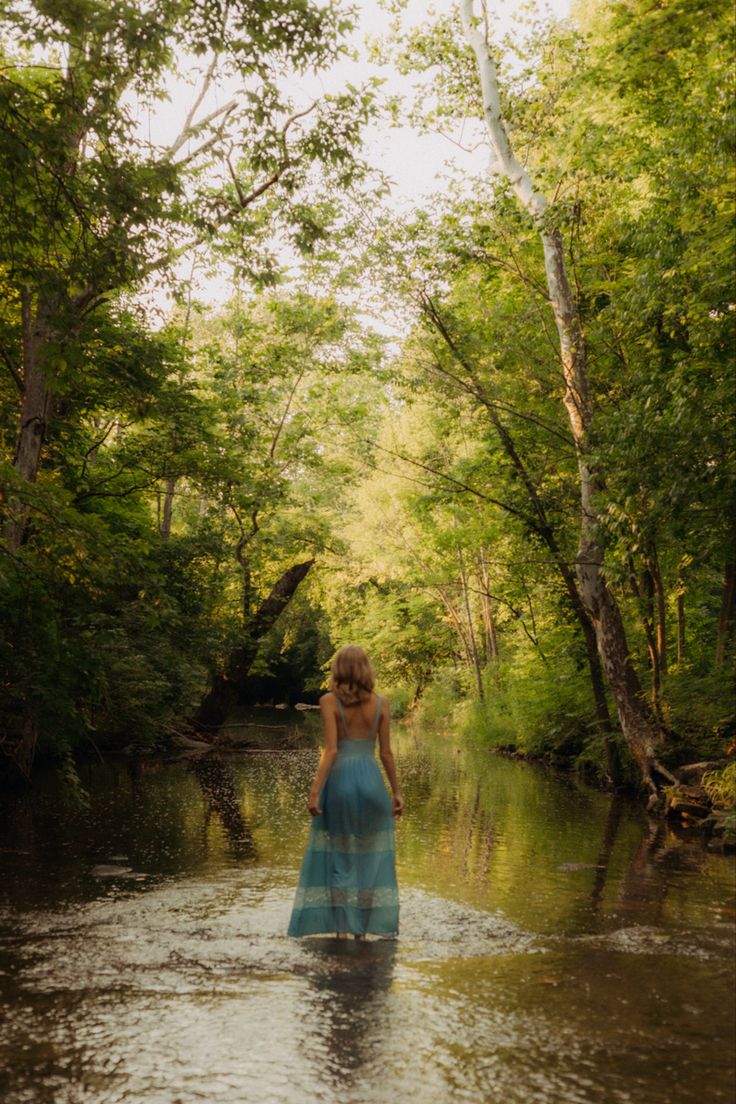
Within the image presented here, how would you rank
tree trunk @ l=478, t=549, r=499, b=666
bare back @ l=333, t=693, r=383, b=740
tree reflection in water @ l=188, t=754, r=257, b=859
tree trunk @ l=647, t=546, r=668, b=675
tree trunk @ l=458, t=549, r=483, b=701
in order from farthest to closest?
1. tree trunk @ l=458, t=549, r=483, b=701
2. tree trunk @ l=478, t=549, r=499, b=666
3. tree trunk @ l=647, t=546, r=668, b=675
4. tree reflection in water @ l=188, t=754, r=257, b=859
5. bare back @ l=333, t=693, r=383, b=740

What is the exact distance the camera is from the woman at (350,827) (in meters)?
6.81

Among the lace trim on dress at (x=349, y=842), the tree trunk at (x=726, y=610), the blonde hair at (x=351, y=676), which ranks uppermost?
the tree trunk at (x=726, y=610)

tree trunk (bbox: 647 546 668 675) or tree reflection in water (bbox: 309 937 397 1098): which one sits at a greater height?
tree trunk (bbox: 647 546 668 675)

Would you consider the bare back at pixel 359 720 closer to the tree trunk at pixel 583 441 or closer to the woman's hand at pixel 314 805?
the woman's hand at pixel 314 805

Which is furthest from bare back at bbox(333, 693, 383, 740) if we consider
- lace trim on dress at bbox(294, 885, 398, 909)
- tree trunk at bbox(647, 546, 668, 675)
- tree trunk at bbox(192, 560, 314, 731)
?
tree trunk at bbox(192, 560, 314, 731)

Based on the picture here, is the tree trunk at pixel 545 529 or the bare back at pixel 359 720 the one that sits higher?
the tree trunk at pixel 545 529

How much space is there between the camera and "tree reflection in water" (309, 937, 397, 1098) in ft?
14.2

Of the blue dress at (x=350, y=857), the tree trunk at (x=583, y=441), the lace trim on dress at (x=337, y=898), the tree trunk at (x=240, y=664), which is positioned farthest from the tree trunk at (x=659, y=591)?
the tree trunk at (x=240, y=664)

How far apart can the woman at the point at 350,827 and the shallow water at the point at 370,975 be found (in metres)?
0.20

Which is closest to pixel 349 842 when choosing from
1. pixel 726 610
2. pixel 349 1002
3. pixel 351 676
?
pixel 351 676

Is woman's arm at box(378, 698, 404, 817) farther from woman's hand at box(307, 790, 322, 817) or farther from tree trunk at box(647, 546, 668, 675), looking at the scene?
tree trunk at box(647, 546, 668, 675)

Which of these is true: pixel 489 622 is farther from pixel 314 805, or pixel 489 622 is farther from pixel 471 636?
pixel 314 805

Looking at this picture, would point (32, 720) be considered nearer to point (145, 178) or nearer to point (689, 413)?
point (145, 178)

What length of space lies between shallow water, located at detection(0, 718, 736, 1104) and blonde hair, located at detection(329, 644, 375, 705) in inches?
66.1
